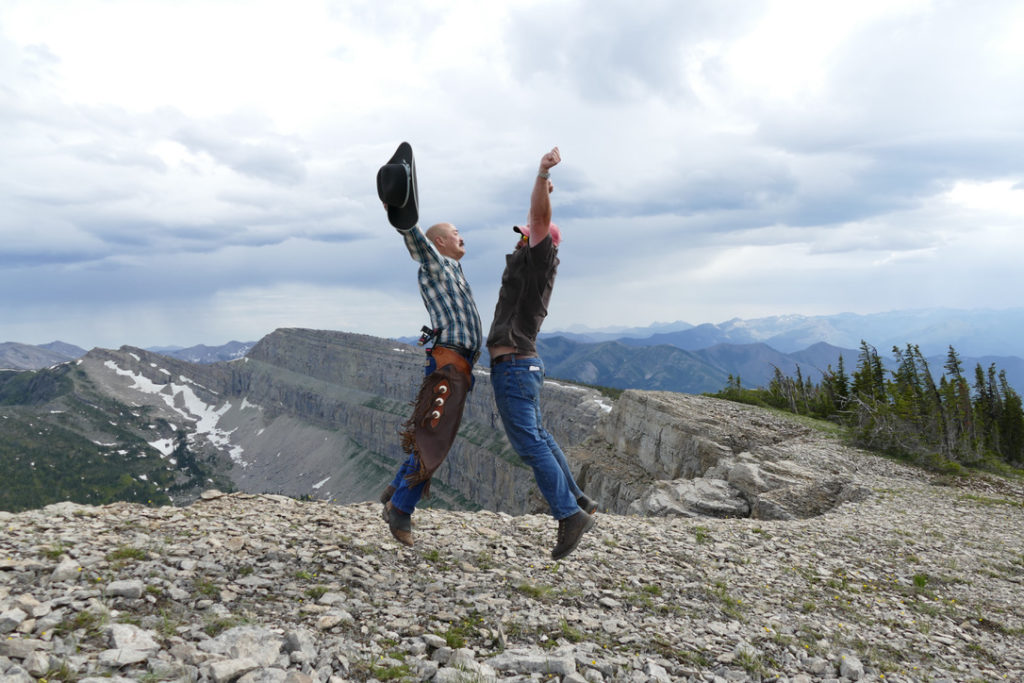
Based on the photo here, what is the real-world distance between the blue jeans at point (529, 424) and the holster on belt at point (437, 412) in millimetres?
467

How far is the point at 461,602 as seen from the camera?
5590 mm

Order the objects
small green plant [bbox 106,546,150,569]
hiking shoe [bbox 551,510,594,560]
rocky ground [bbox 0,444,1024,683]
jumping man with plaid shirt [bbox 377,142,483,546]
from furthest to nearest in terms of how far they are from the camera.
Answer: hiking shoe [bbox 551,510,594,560]
jumping man with plaid shirt [bbox 377,142,483,546]
small green plant [bbox 106,546,150,569]
rocky ground [bbox 0,444,1024,683]

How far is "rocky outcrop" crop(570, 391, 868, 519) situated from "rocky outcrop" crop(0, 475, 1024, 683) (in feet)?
20.8

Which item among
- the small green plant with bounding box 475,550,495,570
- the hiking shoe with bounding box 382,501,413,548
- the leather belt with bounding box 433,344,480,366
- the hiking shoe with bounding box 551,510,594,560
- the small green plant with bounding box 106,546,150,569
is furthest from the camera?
the small green plant with bounding box 475,550,495,570

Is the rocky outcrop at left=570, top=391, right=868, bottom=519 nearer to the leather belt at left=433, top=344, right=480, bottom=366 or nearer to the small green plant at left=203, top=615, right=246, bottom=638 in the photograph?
the leather belt at left=433, top=344, right=480, bottom=366

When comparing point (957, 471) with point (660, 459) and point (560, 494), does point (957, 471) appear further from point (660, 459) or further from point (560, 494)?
point (560, 494)

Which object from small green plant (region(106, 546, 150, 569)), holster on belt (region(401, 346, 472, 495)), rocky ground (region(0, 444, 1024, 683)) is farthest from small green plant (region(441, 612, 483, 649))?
→ small green plant (region(106, 546, 150, 569))

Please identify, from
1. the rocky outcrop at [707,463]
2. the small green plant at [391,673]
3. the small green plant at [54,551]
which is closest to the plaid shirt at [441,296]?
the small green plant at [391,673]

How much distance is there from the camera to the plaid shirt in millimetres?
5957

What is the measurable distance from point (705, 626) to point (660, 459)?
2681cm

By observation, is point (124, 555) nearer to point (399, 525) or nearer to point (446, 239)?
point (399, 525)

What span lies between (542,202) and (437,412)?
2.52 m

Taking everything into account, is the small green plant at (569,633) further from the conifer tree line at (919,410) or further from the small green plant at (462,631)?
the conifer tree line at (919,410)

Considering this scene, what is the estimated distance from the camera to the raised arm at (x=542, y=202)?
17.6ft
